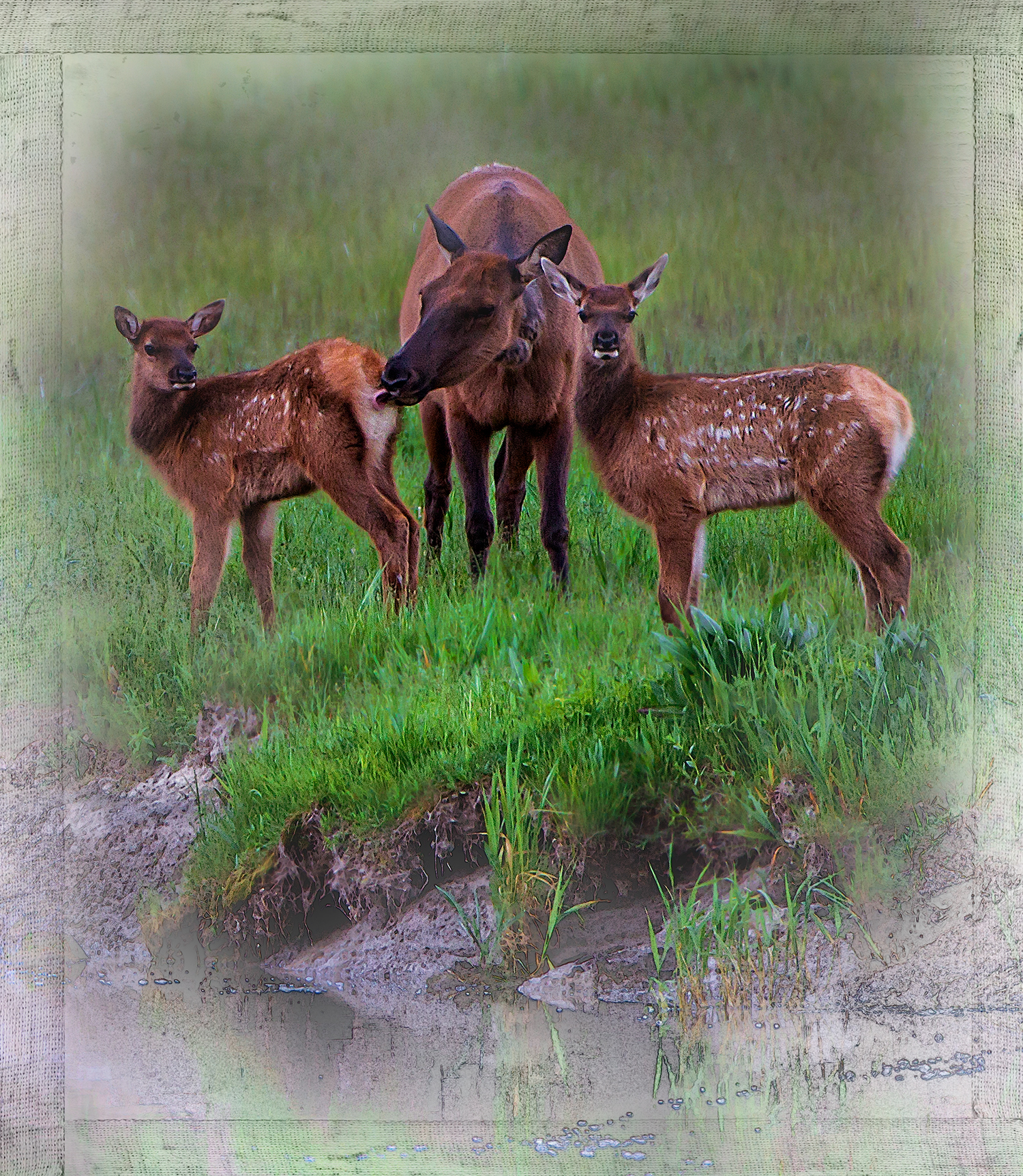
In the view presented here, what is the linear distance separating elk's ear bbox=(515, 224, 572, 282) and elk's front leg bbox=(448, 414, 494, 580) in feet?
2.42

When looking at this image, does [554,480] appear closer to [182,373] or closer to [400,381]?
[400,381]

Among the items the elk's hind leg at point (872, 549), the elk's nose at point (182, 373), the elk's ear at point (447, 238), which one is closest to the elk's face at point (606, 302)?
the elk's ear at point (447, 238)

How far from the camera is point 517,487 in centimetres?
552

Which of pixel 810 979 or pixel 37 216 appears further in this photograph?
pixel 37 216

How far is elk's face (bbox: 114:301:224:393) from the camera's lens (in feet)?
15.5

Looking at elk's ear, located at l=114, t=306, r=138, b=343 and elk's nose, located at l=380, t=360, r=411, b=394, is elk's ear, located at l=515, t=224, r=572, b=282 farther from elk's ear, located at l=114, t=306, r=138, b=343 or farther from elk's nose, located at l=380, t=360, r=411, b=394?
elk's ear, located at l=114, t=306, r=138, b=343

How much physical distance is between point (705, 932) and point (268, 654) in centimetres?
158

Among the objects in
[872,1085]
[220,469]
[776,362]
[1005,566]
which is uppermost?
[776,362]

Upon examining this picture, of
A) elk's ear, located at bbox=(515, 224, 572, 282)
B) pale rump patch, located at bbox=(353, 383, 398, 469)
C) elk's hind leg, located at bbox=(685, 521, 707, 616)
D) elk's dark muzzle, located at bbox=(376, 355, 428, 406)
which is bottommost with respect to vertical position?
elk's hind leg, located at bbox=(685, 521, 707, 616)

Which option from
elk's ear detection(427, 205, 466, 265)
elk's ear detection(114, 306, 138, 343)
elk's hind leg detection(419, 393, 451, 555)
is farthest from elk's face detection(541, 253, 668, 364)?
elk's ear detection(114, 306, 138, 343)

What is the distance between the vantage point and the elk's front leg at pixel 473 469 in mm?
5340

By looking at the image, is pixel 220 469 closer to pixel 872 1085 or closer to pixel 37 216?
pixel 37 216

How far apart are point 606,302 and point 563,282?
0.15m

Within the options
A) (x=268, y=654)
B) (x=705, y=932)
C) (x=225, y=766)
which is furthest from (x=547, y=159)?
(x=705, y=932)
